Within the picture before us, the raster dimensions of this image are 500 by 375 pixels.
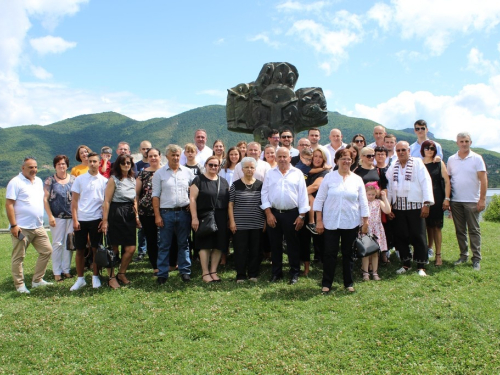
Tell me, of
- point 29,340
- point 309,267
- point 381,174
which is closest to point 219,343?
point 29,340

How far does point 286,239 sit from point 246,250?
604 mm

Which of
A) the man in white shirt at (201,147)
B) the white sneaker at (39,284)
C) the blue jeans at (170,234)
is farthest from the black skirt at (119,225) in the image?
the man in white shirt at (201,147)

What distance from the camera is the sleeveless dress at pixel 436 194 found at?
20.1 ft

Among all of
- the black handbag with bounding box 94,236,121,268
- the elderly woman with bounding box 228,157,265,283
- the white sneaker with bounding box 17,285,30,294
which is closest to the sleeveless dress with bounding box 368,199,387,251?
the elderly woman with bounding box 228,157,265,283

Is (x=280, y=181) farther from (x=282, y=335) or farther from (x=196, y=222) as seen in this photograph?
(x=282, y=335)

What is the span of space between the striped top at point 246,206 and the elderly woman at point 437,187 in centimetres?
274

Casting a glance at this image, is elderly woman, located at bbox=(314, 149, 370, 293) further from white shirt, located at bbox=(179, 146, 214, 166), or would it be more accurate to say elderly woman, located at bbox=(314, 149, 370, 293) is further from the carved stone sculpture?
the carved stone sculpture

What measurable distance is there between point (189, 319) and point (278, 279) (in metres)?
1.68

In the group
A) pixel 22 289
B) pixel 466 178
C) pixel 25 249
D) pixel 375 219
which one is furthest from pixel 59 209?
pixel 466 178

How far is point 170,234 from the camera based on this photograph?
18.7 feet

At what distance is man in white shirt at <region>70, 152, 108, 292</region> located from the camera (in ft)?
18.3

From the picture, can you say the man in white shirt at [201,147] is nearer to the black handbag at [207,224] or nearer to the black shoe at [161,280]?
the black handbag at [207,224]

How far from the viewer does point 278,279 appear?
5.76 meters

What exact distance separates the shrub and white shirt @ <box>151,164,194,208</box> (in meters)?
13.3
